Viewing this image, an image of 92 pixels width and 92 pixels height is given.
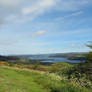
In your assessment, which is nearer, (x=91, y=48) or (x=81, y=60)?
(x=91, y=48)

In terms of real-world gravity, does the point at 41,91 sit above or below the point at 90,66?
below

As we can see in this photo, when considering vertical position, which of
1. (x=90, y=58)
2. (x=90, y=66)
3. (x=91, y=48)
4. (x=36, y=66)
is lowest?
(x=36, y=66)

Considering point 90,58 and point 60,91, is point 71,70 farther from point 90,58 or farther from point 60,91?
point 60,91

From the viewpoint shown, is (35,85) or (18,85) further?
(35,85)

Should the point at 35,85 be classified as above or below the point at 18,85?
below

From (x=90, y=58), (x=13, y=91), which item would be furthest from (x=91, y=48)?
(x=13, y=91)

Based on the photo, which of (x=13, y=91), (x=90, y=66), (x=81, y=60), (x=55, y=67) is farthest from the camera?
(x=55, y=67)

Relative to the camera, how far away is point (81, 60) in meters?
13.4

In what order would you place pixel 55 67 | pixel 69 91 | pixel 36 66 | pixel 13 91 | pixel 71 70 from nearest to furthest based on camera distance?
pixel 13 91 < pixel 69 91 < pixel 71 70 < pixel 55 67 < pixel 36 66

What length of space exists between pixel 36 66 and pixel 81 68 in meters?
15.9

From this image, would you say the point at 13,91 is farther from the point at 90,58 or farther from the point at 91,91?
the point at 90,58

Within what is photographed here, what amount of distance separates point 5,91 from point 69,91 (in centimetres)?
348

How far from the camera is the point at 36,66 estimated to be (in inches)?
1108

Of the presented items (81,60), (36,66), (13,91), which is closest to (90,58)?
(81,60)
